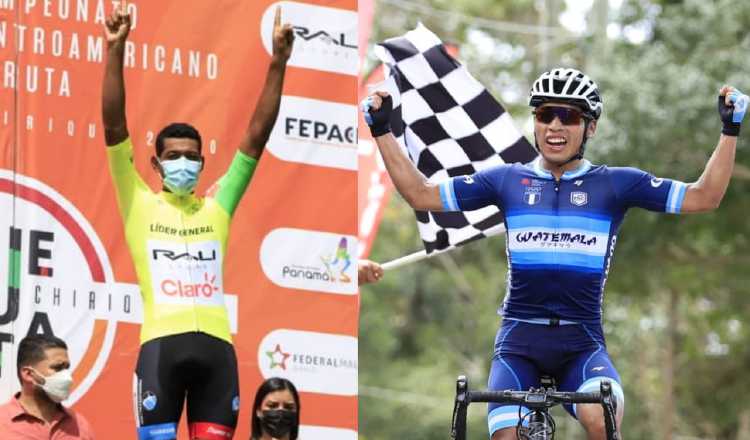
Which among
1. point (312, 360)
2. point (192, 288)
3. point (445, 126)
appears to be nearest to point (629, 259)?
point (445, 126)

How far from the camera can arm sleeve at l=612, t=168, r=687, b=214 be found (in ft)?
26.7

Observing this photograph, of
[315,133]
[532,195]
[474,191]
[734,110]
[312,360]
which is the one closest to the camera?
[734,110]

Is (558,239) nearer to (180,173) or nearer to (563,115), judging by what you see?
(563,115)

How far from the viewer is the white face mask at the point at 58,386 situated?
8734mm

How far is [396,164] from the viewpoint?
8.41 m

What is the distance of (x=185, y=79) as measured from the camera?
32.6 ft

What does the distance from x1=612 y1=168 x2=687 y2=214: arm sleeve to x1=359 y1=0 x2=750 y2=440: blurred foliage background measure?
14.0 meters

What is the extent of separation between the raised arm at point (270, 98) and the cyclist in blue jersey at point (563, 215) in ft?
3.84

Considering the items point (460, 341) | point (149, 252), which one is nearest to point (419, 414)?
point (460, 341)

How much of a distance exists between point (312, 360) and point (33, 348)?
1.70 meters

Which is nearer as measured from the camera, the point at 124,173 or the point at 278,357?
the point at 124,173

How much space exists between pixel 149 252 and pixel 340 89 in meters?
1.93

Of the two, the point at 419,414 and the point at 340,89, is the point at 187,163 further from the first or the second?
the point at 419,414

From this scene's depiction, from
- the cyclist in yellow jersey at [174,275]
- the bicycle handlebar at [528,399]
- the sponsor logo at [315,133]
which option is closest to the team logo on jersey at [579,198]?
the bicycle handlebar at [528,399]
